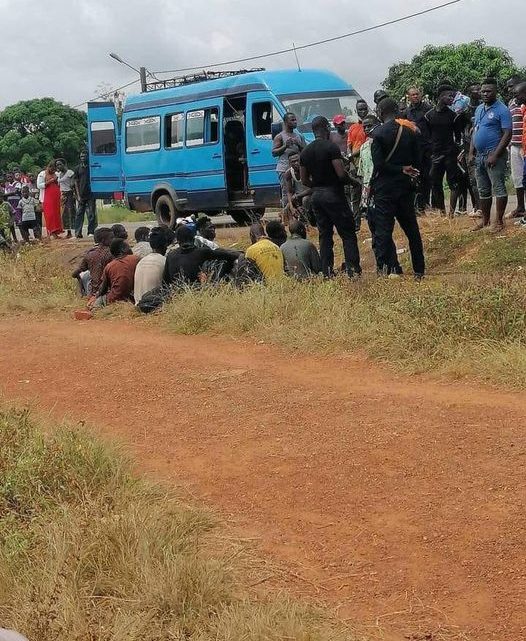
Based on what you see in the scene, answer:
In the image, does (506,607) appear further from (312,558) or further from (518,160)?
(518,160)

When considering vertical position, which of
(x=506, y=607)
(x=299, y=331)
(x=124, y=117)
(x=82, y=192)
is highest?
(x=124, y=117)

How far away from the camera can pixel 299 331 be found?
7793 mm

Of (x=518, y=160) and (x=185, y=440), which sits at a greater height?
(x=518, y=160)

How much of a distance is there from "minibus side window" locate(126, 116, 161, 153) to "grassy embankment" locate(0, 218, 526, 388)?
7.19 meters

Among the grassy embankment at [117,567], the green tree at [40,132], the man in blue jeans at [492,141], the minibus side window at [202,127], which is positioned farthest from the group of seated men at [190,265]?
the green tree at [40,132]

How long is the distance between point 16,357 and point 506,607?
5.82m

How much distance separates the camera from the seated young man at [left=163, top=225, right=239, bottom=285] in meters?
9.86

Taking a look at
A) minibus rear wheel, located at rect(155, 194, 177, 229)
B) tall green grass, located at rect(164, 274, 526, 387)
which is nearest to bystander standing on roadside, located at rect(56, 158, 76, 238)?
minibus rear wheel, located at rect(155, 194, 177, 229)

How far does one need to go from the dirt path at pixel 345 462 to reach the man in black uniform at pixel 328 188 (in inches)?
83.2

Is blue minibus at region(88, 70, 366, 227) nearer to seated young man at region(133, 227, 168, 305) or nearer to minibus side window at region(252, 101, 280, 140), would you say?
minibus side window at region(252, 101, 280, 140)

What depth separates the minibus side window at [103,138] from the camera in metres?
18.7

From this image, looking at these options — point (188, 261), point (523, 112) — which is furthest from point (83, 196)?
point (523, 112)

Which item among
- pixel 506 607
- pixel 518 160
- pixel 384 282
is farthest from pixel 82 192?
pixel 506 607

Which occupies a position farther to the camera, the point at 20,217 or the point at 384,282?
the point at 20,217
